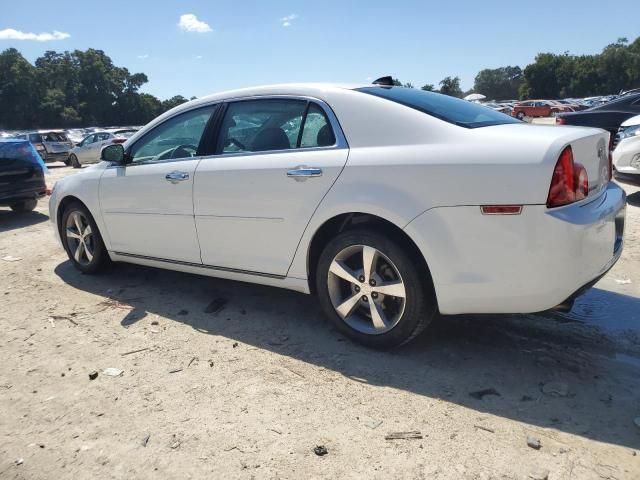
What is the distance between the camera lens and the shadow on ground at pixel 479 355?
256 cm

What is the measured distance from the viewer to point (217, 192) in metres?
3.66

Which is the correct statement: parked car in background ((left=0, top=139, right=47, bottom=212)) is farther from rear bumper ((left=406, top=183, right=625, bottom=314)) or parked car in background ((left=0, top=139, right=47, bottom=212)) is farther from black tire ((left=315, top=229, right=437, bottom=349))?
rear bumper ((left=406, top=183, right=625, bottom=314))

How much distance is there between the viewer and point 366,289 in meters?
3.14

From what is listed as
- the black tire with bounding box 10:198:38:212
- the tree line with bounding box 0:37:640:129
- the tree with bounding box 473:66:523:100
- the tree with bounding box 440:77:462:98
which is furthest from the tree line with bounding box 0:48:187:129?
the tree with bounding box 473:66:523:100

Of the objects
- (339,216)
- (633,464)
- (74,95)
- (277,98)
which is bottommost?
(633,464)

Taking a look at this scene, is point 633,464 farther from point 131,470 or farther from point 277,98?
point 277,98

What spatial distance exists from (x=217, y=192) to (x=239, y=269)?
0.58 metres

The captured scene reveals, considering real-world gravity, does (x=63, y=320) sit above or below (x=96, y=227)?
below

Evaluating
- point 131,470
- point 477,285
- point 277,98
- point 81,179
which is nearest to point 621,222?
point 477,285

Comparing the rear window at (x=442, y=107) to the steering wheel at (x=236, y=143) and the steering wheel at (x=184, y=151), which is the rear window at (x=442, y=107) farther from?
the steering wheel at (x=184, y=151)

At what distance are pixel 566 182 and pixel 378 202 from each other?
98cm

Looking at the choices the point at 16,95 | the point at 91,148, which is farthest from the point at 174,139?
the point at 16,95

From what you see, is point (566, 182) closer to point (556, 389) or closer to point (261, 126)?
point (556, 389)

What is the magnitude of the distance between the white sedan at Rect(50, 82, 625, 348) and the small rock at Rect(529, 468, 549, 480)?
842mm
